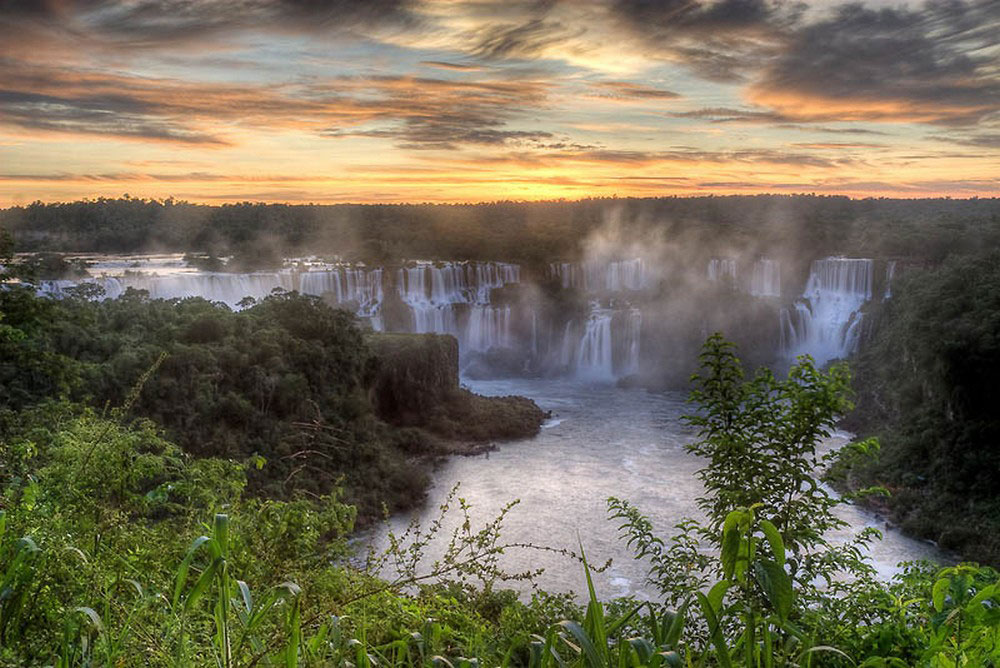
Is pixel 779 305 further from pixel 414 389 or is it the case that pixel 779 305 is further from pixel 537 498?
pixel 537 498

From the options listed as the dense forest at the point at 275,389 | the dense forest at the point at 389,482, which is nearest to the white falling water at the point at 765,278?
the dense forest at the point at 389,482

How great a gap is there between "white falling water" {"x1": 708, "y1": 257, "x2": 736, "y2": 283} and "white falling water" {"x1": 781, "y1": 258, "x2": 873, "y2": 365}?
836cm

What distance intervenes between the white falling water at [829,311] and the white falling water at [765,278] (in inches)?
218

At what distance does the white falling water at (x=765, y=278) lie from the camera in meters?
66.9

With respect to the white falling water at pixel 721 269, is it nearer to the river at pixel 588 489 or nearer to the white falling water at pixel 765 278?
the white falling water at pixel 765 278

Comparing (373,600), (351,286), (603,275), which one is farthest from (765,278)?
(373,600)

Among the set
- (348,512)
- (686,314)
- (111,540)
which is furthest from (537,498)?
(686,314)

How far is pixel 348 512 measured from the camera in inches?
331

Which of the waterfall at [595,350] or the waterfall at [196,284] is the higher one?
the waterfall at [196,284]

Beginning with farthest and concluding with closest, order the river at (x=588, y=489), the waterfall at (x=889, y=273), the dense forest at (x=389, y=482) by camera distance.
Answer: the waterfall at (x=889, y=273) < the river at (x=588, y=489) < the dense forest at (x=389, y=482)

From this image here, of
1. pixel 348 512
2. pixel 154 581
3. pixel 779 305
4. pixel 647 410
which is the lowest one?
pixel 647 410

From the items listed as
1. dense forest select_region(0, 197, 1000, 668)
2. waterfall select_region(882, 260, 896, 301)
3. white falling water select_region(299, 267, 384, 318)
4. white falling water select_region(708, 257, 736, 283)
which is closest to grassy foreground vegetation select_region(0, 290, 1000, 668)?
dense forest select_region(0, 197, 1000, 668)

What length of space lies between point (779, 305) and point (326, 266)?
36.0 metres

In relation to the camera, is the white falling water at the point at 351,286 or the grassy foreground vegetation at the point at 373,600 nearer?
the grassy foreground vegetation at the point at 373,600
